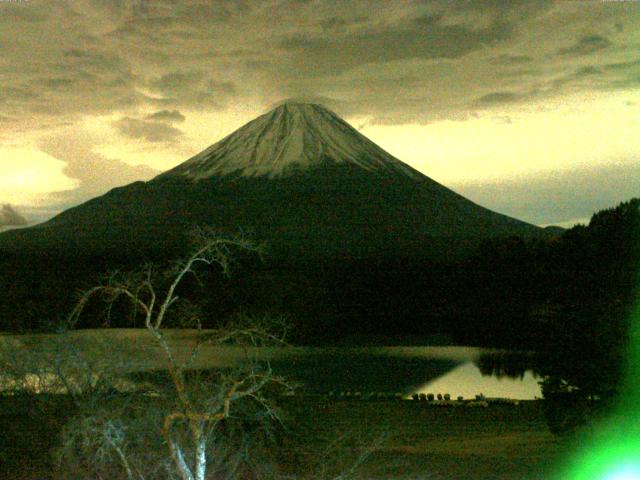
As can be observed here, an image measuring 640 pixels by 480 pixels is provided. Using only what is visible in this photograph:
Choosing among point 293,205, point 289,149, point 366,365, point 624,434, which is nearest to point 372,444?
point 624,434

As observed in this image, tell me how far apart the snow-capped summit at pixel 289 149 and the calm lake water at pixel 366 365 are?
6149 centimetres

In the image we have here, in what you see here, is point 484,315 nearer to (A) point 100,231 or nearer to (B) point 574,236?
(B) point 574,236

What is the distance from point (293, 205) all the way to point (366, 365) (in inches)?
2471

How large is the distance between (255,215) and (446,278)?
42373mm

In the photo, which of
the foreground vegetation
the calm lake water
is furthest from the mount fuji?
the foreground vegetation

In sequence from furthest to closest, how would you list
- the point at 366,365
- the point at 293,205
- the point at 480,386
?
1. the point at 293,205
2. the point at 366,365
3. the point at 480,386

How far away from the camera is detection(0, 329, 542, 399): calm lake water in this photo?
74.9ft

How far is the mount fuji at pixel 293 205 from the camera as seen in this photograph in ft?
266

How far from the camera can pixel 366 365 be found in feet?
98.5

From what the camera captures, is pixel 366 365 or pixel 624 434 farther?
pixel 366 365

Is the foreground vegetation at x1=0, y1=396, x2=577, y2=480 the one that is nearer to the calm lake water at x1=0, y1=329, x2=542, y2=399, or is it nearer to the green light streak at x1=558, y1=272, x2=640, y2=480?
the green light streak at x1=558, y1=272, x2=640, y2=480

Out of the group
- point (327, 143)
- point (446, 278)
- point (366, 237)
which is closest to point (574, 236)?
point (446, 278)

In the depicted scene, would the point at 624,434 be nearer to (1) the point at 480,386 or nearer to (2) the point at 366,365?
(1) the point at 480,386

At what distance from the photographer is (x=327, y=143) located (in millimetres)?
102188
